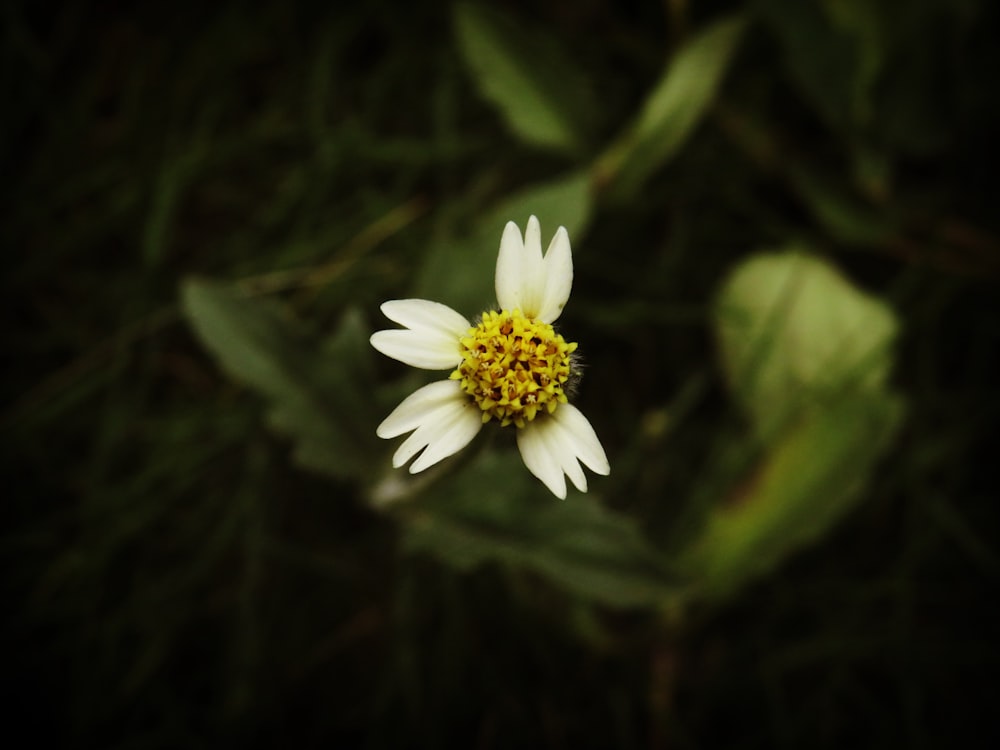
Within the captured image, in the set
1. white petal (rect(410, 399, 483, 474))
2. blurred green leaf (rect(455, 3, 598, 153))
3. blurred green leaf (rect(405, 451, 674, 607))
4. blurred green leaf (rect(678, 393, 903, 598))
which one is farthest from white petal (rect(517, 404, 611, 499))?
blurred green leaf (rect(455, 3, 598, 153))

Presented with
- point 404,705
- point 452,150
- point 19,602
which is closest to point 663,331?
point 452,150

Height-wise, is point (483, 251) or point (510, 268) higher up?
point (483, 251)

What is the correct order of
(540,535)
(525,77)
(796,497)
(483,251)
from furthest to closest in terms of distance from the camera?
(525,77), (796,497), (483,251), (540,535)

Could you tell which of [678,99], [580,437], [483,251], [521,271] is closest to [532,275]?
[521,271]

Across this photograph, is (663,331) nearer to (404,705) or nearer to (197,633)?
(404,705)

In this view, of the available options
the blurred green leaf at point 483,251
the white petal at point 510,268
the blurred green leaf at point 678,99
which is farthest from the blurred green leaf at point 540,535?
the blurred green leaf at point 678,99

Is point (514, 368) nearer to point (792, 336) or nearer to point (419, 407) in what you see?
point (419, 407)
